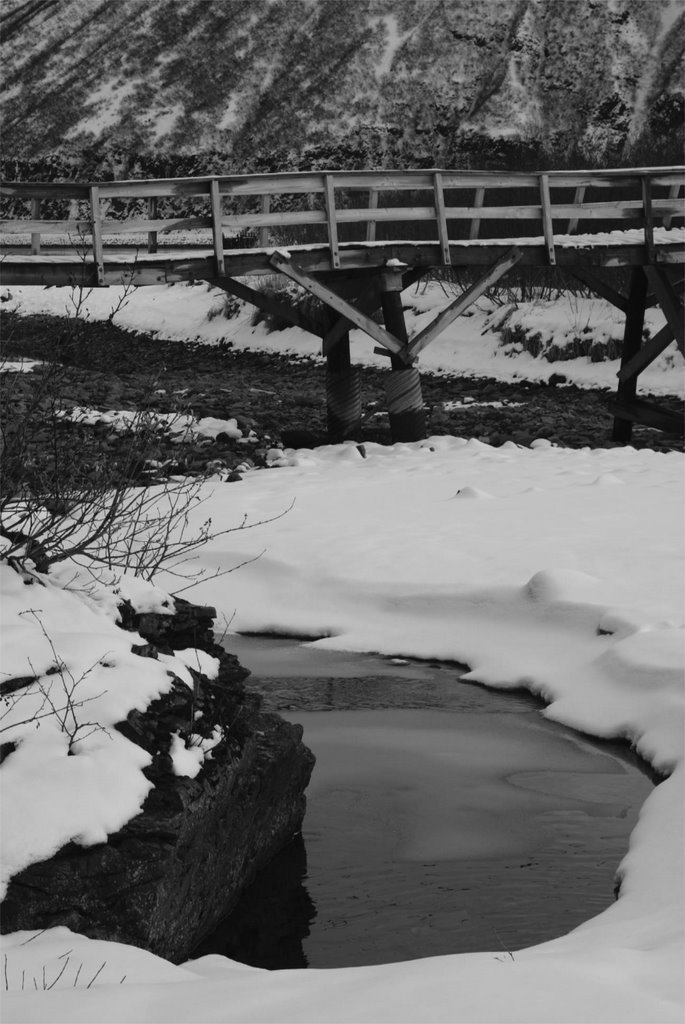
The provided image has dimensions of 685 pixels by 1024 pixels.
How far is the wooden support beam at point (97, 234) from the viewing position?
40.9ft

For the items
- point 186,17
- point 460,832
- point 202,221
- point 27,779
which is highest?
point 186,17

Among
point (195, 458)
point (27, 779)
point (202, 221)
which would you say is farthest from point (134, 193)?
point (27, 779)

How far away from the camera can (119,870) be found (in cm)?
406

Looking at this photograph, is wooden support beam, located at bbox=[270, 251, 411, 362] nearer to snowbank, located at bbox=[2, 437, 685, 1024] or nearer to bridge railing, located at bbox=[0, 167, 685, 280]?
bridge railing, located at bbox=[0, 167, 685, 280]

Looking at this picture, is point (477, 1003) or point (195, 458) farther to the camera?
point (195, 458)

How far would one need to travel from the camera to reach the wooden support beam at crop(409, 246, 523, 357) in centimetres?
1431

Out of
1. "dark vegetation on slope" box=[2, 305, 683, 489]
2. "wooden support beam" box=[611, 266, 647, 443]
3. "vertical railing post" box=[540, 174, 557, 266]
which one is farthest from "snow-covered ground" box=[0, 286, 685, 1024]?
"vertical railing post" box=[540, 174, 557, 266]

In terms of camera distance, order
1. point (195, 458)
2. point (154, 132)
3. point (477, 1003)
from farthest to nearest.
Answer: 1. point (154, 132)
2. point (195, 458)
3. point (477, 1003)

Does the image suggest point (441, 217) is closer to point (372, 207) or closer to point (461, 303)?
point (461, 303)

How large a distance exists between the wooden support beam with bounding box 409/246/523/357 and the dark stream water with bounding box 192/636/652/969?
7.47 m

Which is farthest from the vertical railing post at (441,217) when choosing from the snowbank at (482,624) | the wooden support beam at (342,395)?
the snowbank at (482,624)

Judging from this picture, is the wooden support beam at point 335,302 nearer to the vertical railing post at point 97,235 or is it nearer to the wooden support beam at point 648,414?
the vertical railing post at point 97,235

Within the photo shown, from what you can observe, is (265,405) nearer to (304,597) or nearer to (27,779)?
(304,597)

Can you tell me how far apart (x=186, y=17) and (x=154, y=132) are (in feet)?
42.7
